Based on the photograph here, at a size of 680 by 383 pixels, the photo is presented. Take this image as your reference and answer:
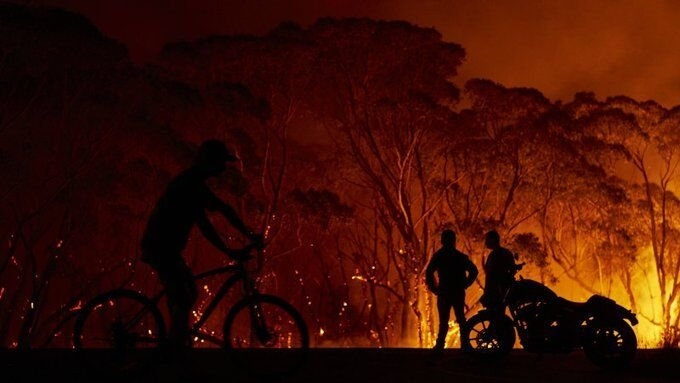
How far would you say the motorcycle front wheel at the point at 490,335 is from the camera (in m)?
9.42

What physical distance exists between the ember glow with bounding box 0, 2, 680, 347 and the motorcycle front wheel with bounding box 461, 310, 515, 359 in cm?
1555

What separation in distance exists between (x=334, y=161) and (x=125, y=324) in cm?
2571

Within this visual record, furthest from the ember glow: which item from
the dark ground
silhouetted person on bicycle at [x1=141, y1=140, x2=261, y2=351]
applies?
silhouetted person on bicycle at [x1=141, y1=140, x2=261, y2=351]

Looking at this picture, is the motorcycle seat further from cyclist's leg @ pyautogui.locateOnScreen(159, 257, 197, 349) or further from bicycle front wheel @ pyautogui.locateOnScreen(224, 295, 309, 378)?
cyclist's leg @ pyautogui.locateOnScreen(159, 257, 197, 349)

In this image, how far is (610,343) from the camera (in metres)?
8.75

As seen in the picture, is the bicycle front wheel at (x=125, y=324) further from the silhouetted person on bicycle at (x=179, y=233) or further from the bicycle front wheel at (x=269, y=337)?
the bicycle front wheel at (x=269, y=337)

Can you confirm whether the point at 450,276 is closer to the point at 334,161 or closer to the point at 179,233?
the point at 179,233

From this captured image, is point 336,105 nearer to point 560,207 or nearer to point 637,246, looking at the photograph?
point 560,207

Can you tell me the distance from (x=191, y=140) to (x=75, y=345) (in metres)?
22.7

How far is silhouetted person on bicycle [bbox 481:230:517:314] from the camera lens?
31.5 ft

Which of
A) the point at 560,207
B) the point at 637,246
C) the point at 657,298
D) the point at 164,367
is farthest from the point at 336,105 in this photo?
the point at 164,367

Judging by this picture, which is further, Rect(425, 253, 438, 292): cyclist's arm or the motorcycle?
Rect(425, 253, 438, 292): cyclist's arm

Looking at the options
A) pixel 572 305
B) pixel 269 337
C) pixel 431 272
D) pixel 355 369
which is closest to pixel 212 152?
pixel 269 337

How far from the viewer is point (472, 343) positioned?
32.0 ft
